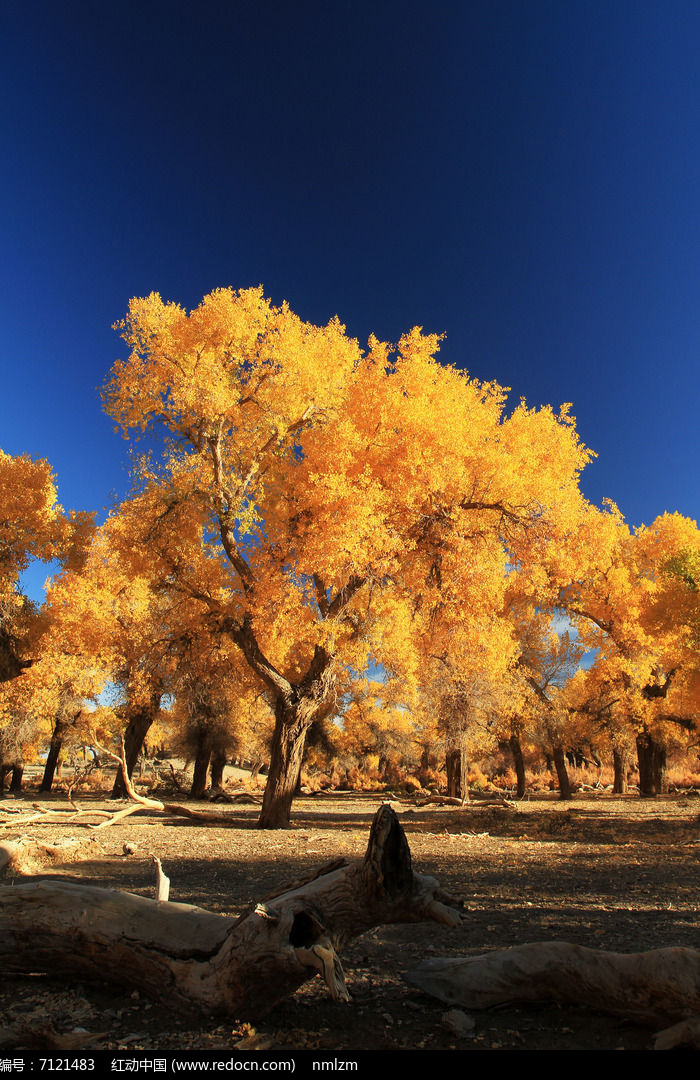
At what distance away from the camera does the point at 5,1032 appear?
115 inches

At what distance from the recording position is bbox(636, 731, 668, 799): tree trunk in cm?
2670

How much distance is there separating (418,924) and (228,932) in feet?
9.33

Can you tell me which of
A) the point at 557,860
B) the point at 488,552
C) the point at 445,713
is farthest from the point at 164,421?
the point at 445,713

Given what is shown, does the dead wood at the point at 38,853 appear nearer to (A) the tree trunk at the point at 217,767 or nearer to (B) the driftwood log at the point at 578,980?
(B) the driftwood log at the point at 578,980

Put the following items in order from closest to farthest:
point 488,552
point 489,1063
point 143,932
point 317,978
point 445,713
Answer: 1. point 489,1063
2. point 143,932
3. point 317,978
4. point 488,552
5. point 445,713

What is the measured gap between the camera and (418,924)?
214 inches

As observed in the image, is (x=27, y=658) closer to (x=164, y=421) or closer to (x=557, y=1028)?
(x=164, y=421)

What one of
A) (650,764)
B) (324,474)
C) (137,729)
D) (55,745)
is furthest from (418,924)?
(55,745)

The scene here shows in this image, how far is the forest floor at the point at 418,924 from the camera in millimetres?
2982

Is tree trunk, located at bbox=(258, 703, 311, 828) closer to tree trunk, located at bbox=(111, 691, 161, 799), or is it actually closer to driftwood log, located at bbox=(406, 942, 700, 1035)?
driftwood log, located at bbox=(406, 942, 700, 1035)

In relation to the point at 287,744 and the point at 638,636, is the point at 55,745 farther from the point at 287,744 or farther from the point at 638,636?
the point at 638,636

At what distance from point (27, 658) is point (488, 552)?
65.3 feet

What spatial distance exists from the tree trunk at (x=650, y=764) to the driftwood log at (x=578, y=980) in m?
27.3

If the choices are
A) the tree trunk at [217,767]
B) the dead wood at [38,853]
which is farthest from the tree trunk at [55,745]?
the dead wood at [38,853]
